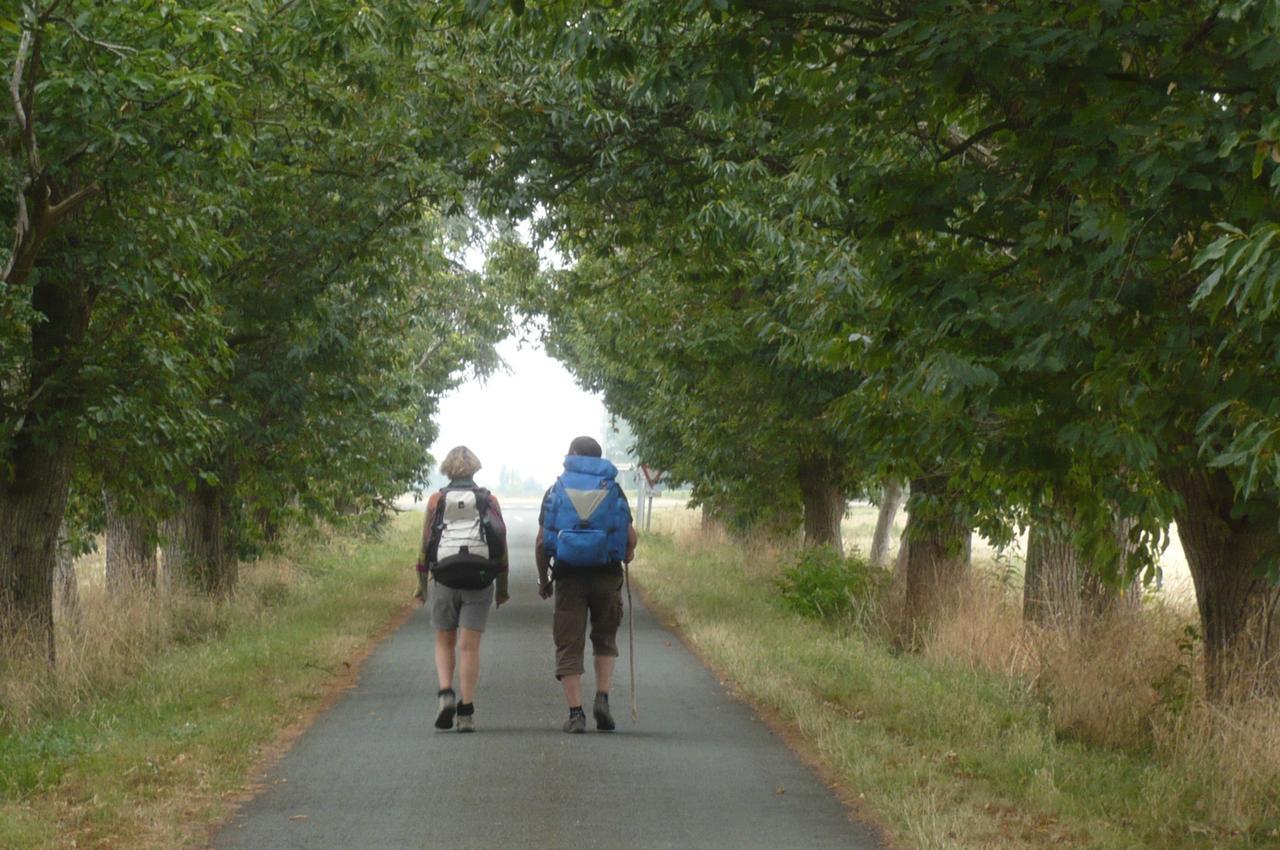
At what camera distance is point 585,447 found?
11.0m

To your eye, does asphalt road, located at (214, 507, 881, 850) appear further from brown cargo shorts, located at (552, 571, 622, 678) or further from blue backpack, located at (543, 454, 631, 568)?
blue backpack, located at (543, 454, 631, 568)

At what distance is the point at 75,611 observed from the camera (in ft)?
55.8

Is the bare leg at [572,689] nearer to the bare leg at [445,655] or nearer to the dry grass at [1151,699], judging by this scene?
the bare leg at [445,655]

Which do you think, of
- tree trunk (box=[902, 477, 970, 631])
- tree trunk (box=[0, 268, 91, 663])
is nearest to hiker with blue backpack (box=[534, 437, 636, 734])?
tree trunk (box=[0, 268, 91, 663])

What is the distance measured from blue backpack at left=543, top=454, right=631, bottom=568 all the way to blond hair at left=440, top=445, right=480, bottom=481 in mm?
556

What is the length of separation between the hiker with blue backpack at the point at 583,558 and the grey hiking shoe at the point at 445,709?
735mm

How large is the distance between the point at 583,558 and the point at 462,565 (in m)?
0.79

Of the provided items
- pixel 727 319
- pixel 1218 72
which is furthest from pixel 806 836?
pixel 727 319

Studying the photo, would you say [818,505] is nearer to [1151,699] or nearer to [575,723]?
[1151,699]

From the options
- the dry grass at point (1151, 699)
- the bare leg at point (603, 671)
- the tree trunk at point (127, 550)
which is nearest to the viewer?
the dry grass at point (1151, 699)

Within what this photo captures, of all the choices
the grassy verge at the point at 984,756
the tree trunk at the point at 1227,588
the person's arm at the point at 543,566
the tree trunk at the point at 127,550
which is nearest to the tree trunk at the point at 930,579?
the grassy verge at the point at 984,756

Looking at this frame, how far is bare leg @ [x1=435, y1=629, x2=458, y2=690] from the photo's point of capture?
36.0 ft

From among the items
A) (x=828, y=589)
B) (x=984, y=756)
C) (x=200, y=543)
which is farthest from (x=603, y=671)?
(x=200, y=543)

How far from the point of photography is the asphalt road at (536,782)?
767cm
